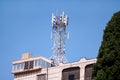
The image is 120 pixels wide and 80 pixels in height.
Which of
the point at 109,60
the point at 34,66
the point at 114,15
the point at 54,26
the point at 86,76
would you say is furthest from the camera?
the point at 54,26

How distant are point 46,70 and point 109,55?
46.9 meters

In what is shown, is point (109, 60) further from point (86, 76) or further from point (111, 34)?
point (86, 76)

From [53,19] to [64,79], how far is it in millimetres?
20227

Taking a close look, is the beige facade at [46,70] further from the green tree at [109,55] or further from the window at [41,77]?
the green tree at [109,55]

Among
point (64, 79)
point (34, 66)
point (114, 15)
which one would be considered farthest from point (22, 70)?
point (114, 15)

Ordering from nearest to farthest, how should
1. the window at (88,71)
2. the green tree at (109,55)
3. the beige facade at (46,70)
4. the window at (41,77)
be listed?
the green tree at (109,55), the window at (88,71), the beige facade at (46,70), the window at (41,77)

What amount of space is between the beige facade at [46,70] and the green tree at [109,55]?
122 ft

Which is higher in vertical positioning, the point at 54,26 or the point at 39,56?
the point at 54,26

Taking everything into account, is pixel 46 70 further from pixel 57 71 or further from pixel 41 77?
pixel 57 71

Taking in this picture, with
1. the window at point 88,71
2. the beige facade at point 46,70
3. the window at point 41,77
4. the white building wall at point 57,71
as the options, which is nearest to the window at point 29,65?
the beige facade at point 46,70

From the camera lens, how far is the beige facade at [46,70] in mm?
81000

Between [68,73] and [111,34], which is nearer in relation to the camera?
[111,34]

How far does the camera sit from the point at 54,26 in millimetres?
98062

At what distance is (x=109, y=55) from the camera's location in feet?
131
